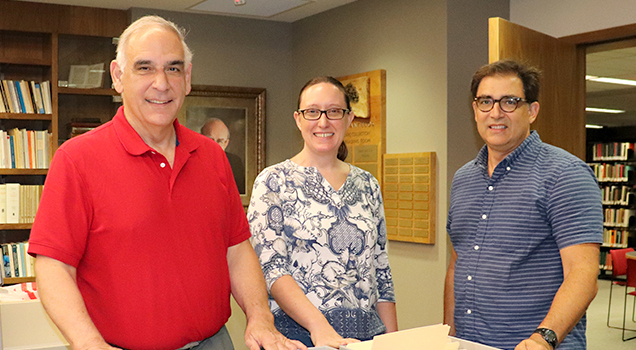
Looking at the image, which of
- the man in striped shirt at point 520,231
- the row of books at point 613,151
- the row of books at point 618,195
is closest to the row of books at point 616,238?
the row of books at point 618,195

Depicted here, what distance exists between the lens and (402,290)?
4578mm

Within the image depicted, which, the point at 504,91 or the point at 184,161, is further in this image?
the point at 504,91

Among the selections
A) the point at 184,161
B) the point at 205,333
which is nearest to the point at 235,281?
the point at 205,333

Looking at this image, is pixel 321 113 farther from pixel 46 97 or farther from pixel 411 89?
pixel 46 97

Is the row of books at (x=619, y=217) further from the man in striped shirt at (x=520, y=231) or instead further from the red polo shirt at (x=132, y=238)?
the red polo shirt at (x=132, y=238)

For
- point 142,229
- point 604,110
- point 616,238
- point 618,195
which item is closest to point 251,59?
point 142,229

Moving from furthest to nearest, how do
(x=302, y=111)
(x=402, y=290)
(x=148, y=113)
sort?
(x=402, y=290), (x=302, y=111), (x=148, y=113)

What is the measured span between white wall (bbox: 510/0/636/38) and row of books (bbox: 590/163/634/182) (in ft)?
26.5

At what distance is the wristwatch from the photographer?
1.55 metres

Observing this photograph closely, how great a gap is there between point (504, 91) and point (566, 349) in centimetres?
79

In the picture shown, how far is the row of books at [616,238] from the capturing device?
1148cm

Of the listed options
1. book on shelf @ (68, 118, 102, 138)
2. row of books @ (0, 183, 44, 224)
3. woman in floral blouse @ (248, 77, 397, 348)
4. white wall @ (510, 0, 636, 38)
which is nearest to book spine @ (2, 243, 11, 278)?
row of books @ (0, 183, 44, 224)

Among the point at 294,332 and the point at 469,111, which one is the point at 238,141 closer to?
the point at 469,111

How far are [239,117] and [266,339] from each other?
168 inches
